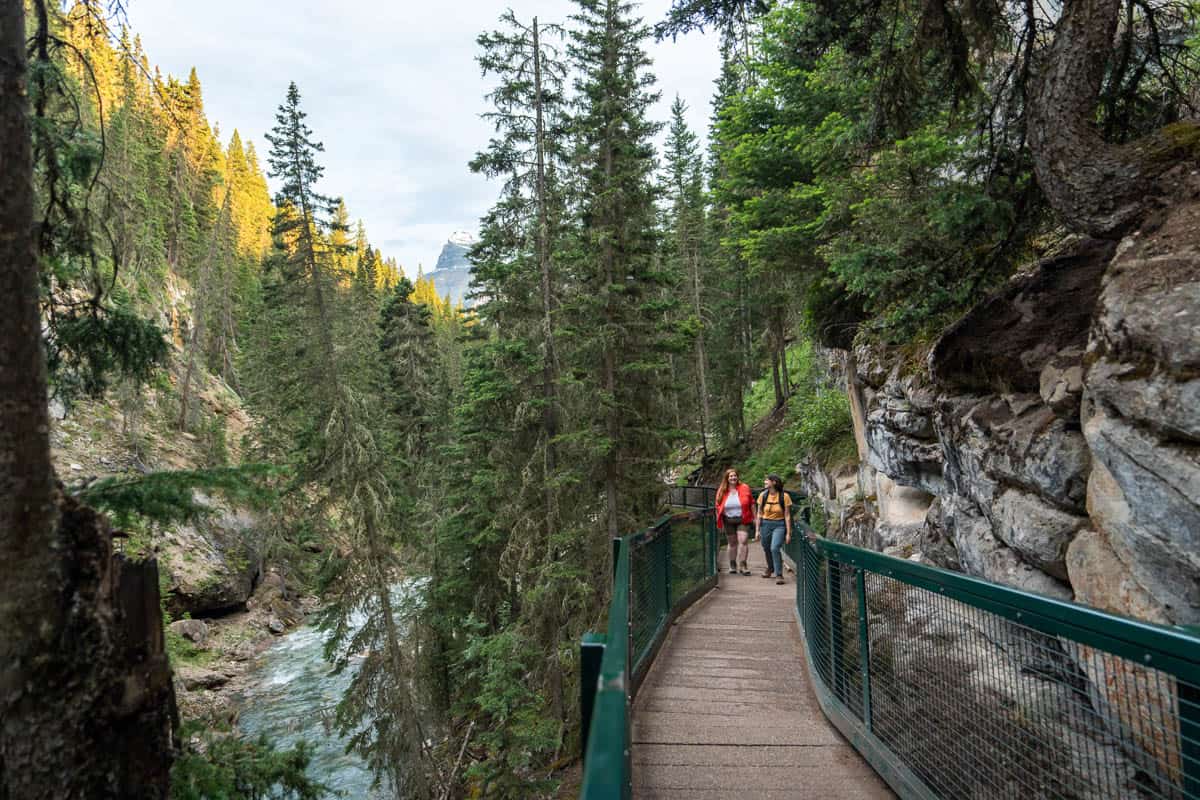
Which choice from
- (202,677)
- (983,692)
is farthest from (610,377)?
(202,677)

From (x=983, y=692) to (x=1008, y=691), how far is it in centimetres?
19

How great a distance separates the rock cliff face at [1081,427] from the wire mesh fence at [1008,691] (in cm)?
157

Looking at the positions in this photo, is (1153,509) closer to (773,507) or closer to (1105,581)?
(1105,581)

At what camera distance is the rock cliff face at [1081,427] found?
12.5 feet

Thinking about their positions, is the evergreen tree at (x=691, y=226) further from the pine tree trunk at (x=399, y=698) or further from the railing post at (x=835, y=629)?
the railing post at (x=835, y=629)

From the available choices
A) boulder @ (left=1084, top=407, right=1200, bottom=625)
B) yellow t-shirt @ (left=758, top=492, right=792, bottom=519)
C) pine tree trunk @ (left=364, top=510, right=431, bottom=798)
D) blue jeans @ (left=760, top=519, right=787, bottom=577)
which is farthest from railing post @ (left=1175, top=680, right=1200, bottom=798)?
pine tree trunk @ (left=364, top=510, right=431, bottom=798)

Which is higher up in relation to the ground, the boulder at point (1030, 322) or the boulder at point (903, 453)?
the boulder at point (1030, 322)

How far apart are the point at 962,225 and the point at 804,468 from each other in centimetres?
1362

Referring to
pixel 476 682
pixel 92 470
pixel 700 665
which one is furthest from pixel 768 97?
pixel 92 470

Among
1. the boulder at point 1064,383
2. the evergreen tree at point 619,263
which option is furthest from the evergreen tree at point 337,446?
the boulder at point 1064,383

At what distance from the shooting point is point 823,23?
21.6 feet

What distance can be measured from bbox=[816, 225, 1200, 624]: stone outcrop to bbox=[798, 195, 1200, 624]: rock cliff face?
0.01 meters

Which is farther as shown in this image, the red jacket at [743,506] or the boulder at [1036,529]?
the red jacket at [743,506]

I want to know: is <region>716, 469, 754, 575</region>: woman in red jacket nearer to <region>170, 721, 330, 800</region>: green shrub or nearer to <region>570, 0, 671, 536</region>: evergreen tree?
<region>570, 0, 671, 536</region>: evergreen tree
